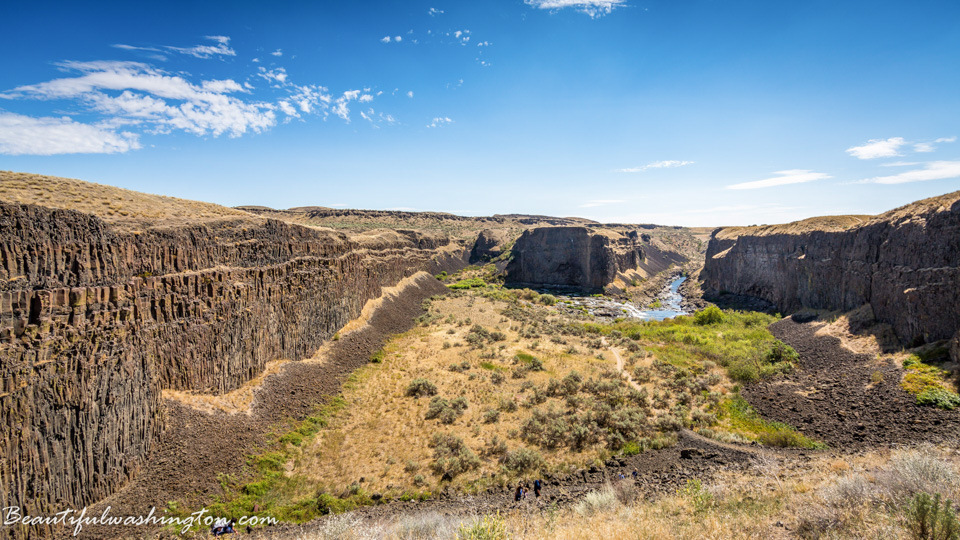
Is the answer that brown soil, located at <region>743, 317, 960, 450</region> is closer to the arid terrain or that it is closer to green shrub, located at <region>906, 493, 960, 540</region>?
the arid terrain

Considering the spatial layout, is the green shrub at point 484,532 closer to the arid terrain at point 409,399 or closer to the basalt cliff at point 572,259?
the arid terrain at point 409,399

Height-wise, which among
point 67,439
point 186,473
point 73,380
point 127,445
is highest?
point 73,380

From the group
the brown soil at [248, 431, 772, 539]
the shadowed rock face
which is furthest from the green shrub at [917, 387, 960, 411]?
the shadowed rock face

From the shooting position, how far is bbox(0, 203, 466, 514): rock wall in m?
10.8

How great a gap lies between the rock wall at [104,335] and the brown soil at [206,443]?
0.64 metres

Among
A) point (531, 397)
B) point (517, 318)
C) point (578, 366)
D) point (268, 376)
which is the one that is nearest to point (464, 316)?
point (517, 318)

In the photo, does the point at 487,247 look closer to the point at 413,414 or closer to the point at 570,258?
the point at 570,258

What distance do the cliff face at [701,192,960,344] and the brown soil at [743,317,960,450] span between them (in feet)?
11.9

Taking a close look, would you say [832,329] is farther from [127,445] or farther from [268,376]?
[127,445]

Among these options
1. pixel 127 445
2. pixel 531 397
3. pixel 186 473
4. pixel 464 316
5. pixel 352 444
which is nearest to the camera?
pixel 127 445

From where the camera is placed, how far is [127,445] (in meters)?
13.2

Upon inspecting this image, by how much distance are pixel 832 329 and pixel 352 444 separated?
3620cm

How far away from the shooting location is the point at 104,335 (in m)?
13.1

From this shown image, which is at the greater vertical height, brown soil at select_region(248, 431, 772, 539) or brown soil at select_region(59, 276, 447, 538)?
brown soil at select_region(59, 276, 447, 538)
